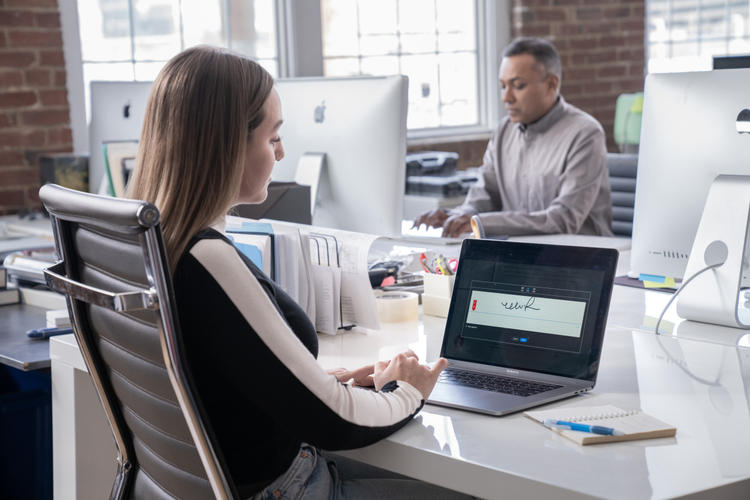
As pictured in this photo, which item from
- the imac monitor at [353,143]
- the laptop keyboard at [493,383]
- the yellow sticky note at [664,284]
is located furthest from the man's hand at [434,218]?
the laptop keyboard at [493,383]

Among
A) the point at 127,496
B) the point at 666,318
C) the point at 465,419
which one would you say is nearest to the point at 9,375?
the point at 127,496

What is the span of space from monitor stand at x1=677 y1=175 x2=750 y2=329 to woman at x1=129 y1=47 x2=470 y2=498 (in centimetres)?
79

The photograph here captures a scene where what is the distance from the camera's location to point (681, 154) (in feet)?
5.63

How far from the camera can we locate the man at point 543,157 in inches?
126

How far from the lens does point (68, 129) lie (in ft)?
11.7

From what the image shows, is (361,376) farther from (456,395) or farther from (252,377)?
(252,377)

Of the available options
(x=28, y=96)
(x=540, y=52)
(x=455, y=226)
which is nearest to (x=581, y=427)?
(x=455, y=226)

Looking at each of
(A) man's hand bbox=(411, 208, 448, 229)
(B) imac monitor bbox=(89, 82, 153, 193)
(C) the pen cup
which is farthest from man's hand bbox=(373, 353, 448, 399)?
(B) imac monitor bbox=(89, 82, 153, 193)

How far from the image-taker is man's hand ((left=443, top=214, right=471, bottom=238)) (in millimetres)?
2688

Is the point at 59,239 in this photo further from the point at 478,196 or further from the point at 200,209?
the point at 478,196

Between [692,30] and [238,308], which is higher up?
[692,30]

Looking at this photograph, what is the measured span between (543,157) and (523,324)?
7.23ft
